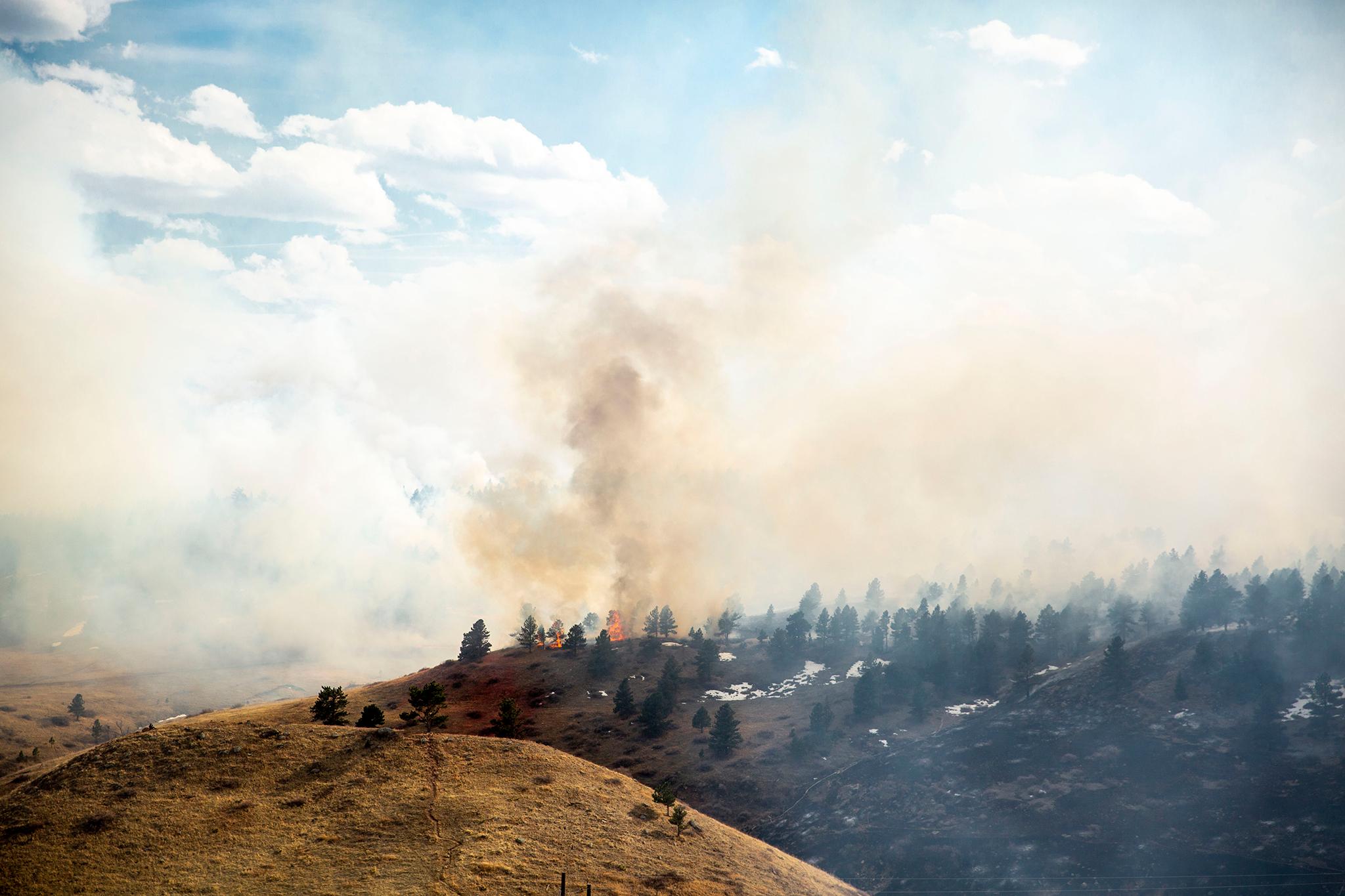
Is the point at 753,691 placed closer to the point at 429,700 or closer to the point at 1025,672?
the point at 1025,672

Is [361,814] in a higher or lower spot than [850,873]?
higher

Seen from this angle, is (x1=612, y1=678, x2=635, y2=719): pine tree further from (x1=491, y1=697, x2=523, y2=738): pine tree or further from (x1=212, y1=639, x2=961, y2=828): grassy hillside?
(x1=491, y1=697, x2=523, y2=738): pine tree

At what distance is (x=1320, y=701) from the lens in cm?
15100

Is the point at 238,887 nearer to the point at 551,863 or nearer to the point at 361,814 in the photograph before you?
the point at 361,814

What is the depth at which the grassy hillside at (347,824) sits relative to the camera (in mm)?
61938

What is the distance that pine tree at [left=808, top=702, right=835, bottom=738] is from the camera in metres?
159

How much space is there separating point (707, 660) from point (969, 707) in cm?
6335

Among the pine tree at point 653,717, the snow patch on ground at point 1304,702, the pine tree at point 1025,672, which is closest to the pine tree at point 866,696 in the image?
the pine tree at point 1025,672

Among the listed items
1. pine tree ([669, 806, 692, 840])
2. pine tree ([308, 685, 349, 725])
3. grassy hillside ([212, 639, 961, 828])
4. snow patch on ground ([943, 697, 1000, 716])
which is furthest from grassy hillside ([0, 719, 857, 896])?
snow patch on ground ([943, 697, 1000, 716])

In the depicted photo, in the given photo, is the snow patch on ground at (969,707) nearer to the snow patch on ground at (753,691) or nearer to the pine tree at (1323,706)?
the snow patch on ground at (753,691)

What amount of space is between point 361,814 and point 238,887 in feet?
42.2

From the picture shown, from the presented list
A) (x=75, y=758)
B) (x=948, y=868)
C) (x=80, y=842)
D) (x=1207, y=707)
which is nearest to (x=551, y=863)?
(x=80, y=842)

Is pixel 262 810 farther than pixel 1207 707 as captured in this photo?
No

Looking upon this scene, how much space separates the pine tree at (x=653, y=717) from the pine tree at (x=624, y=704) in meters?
3.87
